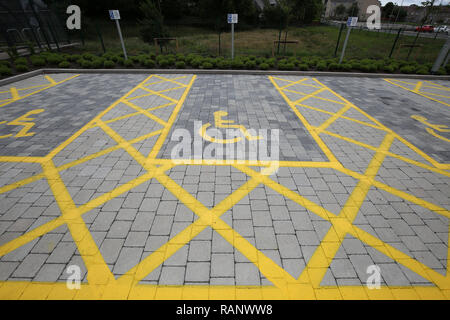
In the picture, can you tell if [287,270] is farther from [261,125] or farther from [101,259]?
[261,125]

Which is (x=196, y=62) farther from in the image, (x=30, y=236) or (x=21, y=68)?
(x=30, y=236)

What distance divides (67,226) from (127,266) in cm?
150

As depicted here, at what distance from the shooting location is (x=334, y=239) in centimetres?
353

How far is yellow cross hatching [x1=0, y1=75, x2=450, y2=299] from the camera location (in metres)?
2.84

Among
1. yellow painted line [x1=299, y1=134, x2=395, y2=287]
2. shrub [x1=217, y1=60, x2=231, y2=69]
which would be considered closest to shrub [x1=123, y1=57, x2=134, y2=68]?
shrub [x1=217, y1=60, x2=231, y2=69]

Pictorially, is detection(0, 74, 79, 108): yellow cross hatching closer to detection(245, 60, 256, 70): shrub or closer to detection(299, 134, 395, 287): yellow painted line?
detection(245, 60, 256, 70): shrub

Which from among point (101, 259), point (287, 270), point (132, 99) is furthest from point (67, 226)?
point (132, 99)

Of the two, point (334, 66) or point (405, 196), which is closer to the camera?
point (405, 196)

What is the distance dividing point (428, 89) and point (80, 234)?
1540cm

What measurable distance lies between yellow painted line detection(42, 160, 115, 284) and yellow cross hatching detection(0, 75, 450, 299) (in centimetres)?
1

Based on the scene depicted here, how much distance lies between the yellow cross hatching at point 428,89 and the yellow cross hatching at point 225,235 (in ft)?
18.2

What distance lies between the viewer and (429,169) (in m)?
5.14


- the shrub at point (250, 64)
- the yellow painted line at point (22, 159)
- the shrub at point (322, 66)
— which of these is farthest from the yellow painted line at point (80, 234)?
the shrub at point (322, 66)

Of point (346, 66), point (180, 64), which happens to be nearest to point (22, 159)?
point (180, 64)
